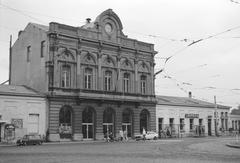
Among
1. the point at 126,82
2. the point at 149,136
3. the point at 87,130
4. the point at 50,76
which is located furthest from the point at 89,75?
the point at 149,136

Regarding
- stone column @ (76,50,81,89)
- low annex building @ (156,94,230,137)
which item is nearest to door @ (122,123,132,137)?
low annex building @ (156,94,230,137)

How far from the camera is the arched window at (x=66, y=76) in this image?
4822 cm

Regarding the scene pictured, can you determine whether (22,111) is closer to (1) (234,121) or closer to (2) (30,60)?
(2) (30,60)

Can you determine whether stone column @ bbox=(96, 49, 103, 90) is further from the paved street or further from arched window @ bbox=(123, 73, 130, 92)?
the paved street

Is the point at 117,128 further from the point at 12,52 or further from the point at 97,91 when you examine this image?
the point at 12,52

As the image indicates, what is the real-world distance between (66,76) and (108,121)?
9002 mm

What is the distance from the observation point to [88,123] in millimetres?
49812

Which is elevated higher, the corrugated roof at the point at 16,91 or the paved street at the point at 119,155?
the corrugated roof at the point at 16,91

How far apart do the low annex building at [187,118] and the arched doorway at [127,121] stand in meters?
6.45

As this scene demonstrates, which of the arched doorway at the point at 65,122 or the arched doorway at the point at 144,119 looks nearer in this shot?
the arched doorway at the point at 65,122

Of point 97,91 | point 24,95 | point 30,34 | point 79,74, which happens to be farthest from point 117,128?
point 30,34

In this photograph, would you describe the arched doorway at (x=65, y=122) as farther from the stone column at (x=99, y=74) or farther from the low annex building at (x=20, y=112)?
the stone column at (x=99, y=74)

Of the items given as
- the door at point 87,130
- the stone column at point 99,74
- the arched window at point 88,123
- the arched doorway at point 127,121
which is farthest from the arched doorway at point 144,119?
the door at point 87,130

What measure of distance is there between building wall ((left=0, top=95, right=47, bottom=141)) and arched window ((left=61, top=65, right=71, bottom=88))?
12.7 feet
